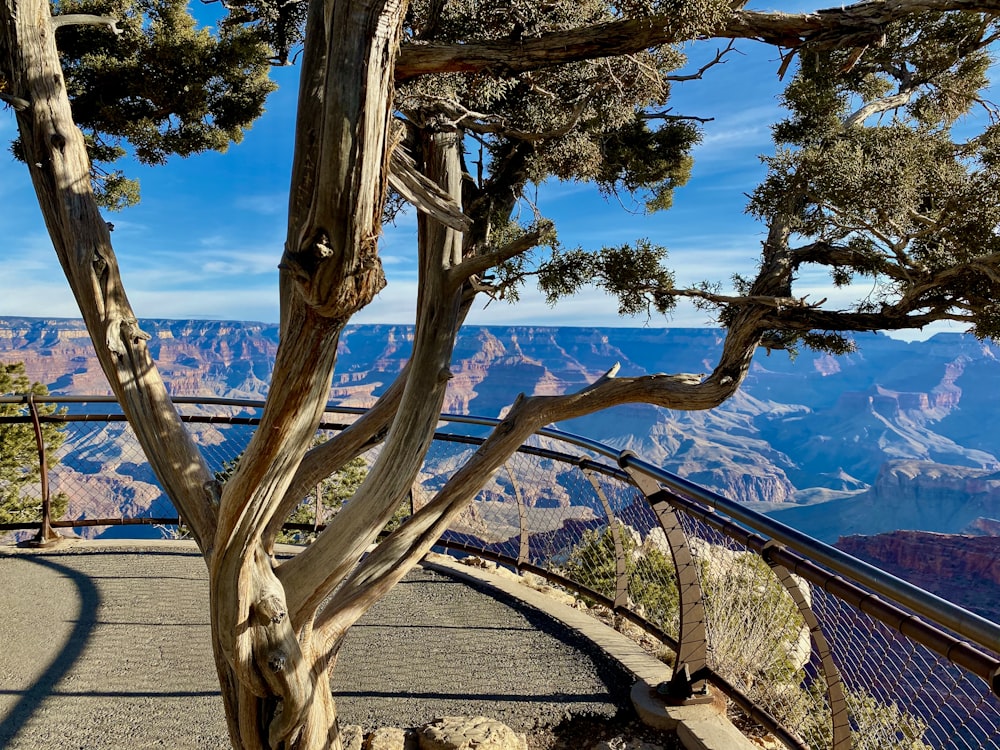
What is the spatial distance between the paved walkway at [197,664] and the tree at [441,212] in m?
0.85

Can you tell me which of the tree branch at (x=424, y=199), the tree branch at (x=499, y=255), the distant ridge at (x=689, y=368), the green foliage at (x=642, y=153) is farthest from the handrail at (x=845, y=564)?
the distant ridge at (x=689, y=368)

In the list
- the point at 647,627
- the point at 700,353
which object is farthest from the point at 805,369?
the point at 647,627

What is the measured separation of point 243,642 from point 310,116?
4.94 feet

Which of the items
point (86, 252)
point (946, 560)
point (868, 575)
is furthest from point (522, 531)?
point (946, 560)

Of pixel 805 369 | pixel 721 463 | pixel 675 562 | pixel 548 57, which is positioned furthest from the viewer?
pixel 805 369

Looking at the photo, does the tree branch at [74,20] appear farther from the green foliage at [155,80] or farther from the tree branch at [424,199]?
the green foliage at [155,80]

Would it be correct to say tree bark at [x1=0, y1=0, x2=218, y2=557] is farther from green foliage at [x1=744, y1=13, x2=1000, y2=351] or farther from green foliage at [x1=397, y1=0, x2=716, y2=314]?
green foliage at [x1=744, y1=13, x2=1000, y2=351]

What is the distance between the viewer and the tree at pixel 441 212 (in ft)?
4.73

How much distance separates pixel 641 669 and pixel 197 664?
2.23 metres

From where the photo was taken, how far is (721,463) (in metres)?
143

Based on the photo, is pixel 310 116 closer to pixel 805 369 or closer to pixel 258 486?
pixel 258 486

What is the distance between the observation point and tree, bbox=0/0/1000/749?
4.73 ft

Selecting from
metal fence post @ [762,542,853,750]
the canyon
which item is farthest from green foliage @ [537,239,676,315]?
the canyon

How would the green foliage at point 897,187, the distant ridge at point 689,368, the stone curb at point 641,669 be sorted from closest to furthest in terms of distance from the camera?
the stone curb at point 641,669
the green foliage at point 897,187
the distant ridge at point 689,368
